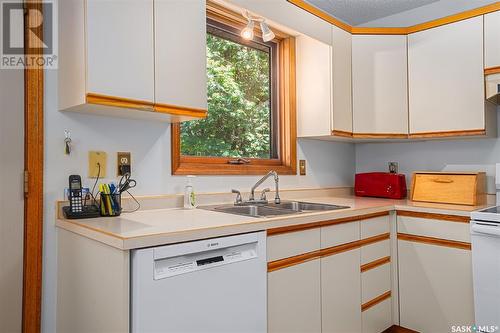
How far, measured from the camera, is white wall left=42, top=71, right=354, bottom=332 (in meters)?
1.57

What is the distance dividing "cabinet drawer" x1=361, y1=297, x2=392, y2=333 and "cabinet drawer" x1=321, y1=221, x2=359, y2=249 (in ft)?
1.59

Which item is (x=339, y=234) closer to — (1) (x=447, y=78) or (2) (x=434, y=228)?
(2) (x=434, y=228)

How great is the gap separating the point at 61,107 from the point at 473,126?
2443mm

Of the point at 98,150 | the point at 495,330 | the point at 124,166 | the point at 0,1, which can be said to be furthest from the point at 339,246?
the point at 0,1

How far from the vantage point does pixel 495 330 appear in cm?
182

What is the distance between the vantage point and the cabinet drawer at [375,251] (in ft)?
6.77

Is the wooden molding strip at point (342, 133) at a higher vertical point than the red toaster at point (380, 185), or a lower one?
higher

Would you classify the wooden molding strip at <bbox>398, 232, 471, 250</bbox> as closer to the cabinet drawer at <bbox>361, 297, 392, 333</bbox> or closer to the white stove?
the white stove

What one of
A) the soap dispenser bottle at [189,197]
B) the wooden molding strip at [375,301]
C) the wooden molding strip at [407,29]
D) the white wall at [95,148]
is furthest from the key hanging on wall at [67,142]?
the wooden molding strip at [375,301]

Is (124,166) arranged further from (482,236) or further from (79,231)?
(482,236)

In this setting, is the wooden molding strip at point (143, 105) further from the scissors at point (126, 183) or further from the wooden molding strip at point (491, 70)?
the wooden molding strip at point (491, 70)

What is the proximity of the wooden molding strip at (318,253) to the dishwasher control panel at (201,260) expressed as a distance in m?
0.16

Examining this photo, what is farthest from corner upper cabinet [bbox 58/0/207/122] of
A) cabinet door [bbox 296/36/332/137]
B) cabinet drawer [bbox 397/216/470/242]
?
cabinet drawer [bbox 397/216/470/242]

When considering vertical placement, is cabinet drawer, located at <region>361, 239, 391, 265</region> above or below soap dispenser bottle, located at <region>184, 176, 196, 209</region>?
below
